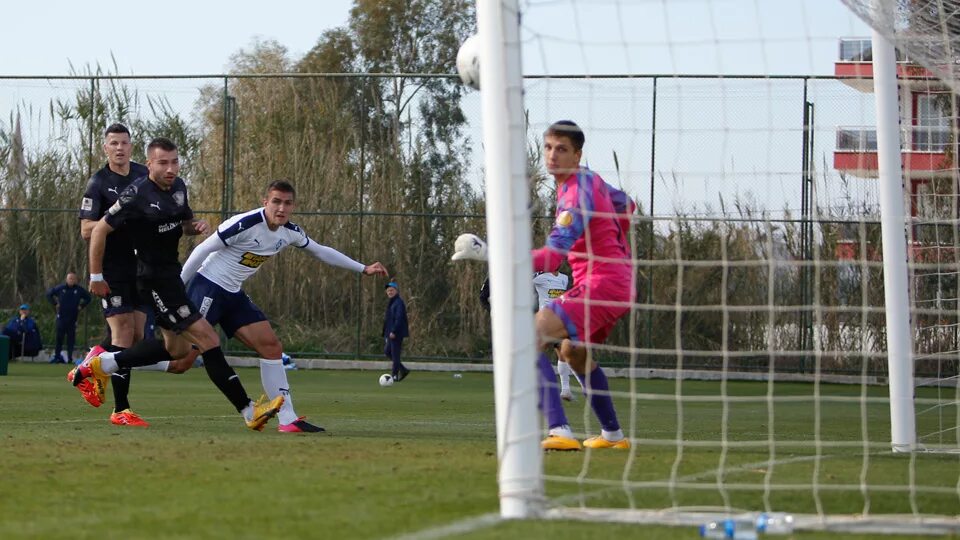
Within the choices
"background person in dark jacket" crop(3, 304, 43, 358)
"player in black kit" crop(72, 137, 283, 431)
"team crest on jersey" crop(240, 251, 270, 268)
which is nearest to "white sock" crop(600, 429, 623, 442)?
"player in black kit" crop(72, 137, 283, 431)

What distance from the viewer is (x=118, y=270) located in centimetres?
1051

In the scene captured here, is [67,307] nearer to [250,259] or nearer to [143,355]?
[143,355]

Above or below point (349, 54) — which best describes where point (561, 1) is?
below

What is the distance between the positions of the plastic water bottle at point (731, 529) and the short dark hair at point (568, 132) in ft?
10.7

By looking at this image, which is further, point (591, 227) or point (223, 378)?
point (223, 378)

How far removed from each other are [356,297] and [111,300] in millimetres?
14343

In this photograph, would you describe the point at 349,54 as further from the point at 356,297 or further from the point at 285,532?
the point at 285,532

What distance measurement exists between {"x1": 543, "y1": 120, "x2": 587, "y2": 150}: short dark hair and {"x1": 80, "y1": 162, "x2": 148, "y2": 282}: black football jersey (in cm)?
409

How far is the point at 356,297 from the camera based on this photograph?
24781 millimetres

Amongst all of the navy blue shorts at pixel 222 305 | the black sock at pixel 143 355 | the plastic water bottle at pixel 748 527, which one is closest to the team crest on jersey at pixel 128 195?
the navy blue shorts at pixel 222 305

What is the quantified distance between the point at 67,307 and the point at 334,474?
1955 cm

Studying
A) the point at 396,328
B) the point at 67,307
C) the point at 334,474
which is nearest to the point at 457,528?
the point at 334,474

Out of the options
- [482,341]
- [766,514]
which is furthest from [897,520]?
[482,341]

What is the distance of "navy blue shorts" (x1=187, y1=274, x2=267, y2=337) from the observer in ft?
31.6
